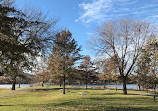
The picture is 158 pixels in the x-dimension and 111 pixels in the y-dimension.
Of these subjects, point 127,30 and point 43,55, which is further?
point 127,30

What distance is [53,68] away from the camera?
23.3 metres

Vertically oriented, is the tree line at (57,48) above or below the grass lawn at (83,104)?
above

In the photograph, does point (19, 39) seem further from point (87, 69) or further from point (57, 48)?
point (87, 69)

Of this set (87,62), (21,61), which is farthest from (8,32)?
(87,62)

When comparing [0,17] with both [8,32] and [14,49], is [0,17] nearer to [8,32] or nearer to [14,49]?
[8,32]

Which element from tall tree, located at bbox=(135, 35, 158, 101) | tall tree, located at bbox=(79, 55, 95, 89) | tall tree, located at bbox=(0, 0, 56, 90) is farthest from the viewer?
tall tree, located at bbox=(79, 55, 95, 89)

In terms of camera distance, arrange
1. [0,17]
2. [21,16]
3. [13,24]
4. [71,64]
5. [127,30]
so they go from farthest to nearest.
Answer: [71,64], [127,30], [21,16], [13,24], [0,17]

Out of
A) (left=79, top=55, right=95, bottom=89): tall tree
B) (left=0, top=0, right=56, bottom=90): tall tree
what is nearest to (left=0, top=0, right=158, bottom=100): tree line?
(left=0, top=0, right=56, bottom=90): tall tree

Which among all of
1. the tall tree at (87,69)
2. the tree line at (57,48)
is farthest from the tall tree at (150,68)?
the tall tree at (87,69)

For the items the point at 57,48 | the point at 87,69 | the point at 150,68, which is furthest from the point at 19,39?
the point at 87,69

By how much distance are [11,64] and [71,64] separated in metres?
13.3

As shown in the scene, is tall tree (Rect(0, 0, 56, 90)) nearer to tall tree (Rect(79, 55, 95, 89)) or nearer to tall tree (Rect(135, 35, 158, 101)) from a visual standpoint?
tall tree (Rect(135, 35, 158, 101))

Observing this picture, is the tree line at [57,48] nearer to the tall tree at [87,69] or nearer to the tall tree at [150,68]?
the tall tree at [150,68]

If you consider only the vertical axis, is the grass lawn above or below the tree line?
below
